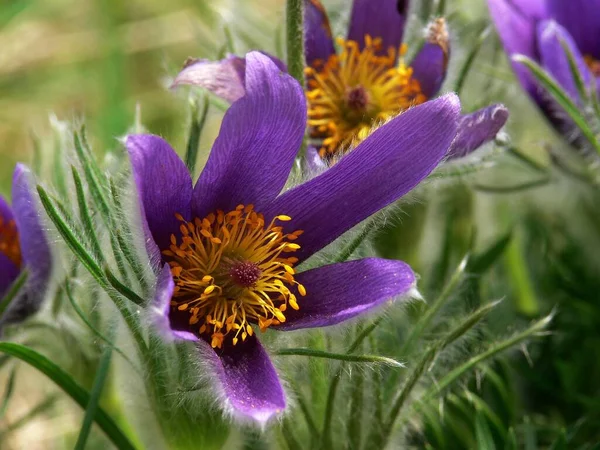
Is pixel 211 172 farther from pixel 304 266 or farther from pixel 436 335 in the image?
pixel 436 335

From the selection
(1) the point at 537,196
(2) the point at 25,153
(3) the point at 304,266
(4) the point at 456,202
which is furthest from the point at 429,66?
(2) the point at 25,153

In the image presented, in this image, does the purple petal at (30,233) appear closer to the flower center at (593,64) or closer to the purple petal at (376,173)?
the purple petal at (376,173)

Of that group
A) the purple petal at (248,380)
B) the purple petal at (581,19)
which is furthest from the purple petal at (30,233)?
the purple petal at (581,19)

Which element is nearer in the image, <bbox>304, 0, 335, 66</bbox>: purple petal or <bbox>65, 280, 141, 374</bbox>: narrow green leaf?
<bbox>65, 280, 141, 374</bbox>: narrow green leaf

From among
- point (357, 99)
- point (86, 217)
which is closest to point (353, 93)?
point (357, 99)

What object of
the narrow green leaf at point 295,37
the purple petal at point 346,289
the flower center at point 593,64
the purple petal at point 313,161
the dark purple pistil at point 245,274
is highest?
the narrow green leaf at point 295,37

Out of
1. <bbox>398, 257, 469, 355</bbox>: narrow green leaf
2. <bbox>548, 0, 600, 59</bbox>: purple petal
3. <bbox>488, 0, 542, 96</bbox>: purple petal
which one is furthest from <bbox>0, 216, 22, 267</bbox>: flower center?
<bbox>548, 0, 600, 59</bbox>: purple petal

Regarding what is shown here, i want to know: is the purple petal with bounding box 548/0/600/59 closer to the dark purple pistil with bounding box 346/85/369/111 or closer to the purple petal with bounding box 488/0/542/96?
the purple petal with bounding box 488/0/542/96
